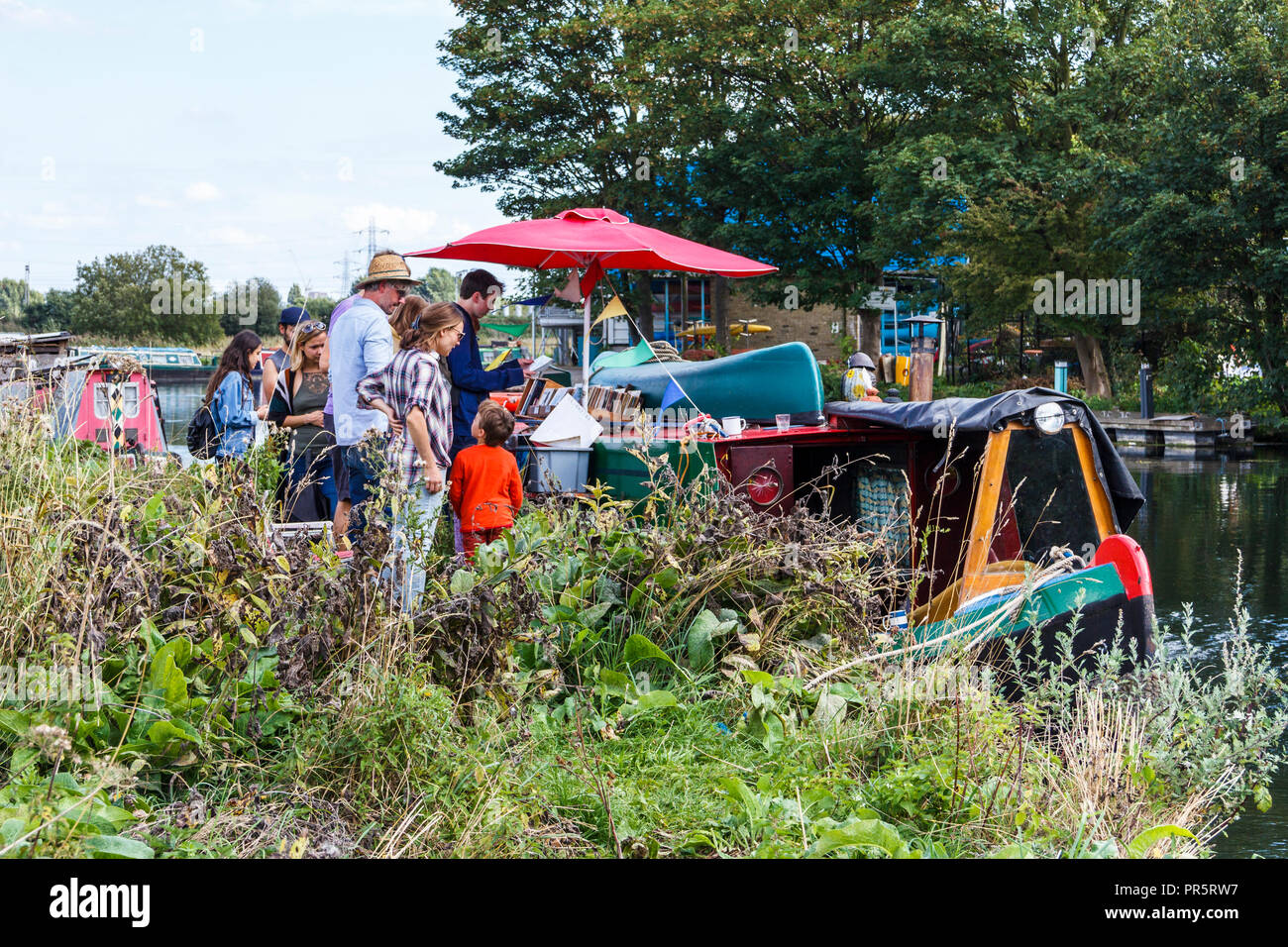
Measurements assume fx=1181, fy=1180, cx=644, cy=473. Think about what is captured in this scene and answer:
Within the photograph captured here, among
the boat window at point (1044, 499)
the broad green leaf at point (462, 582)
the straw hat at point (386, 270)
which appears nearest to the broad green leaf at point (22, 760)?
the broad green leaf at point (462, 582)

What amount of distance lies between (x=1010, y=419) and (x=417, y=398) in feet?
9.32

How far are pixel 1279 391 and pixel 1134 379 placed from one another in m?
10.4

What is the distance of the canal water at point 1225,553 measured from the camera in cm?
606

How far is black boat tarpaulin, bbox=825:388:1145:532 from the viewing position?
5.70 m

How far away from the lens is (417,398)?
5145 mm

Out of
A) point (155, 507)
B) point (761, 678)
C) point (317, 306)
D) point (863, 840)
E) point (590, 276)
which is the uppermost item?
point (317, 306)

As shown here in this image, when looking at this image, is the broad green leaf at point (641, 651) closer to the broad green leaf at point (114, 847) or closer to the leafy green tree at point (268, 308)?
the broad green leaf at point (114, 847)

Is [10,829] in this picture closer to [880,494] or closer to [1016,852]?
[1016,852]

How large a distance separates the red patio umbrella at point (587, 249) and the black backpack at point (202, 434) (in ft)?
7.59

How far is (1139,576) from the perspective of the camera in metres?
5.40

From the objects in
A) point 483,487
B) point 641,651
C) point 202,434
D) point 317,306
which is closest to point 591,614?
point 641,651

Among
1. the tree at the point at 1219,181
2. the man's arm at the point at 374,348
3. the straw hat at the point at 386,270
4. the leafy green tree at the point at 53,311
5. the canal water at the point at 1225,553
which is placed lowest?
the canal water at the point at 1225,553

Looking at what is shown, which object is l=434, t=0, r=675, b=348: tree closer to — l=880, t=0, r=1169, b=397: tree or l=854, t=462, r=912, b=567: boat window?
l=880, t=0, r=1169, b=397: tree
